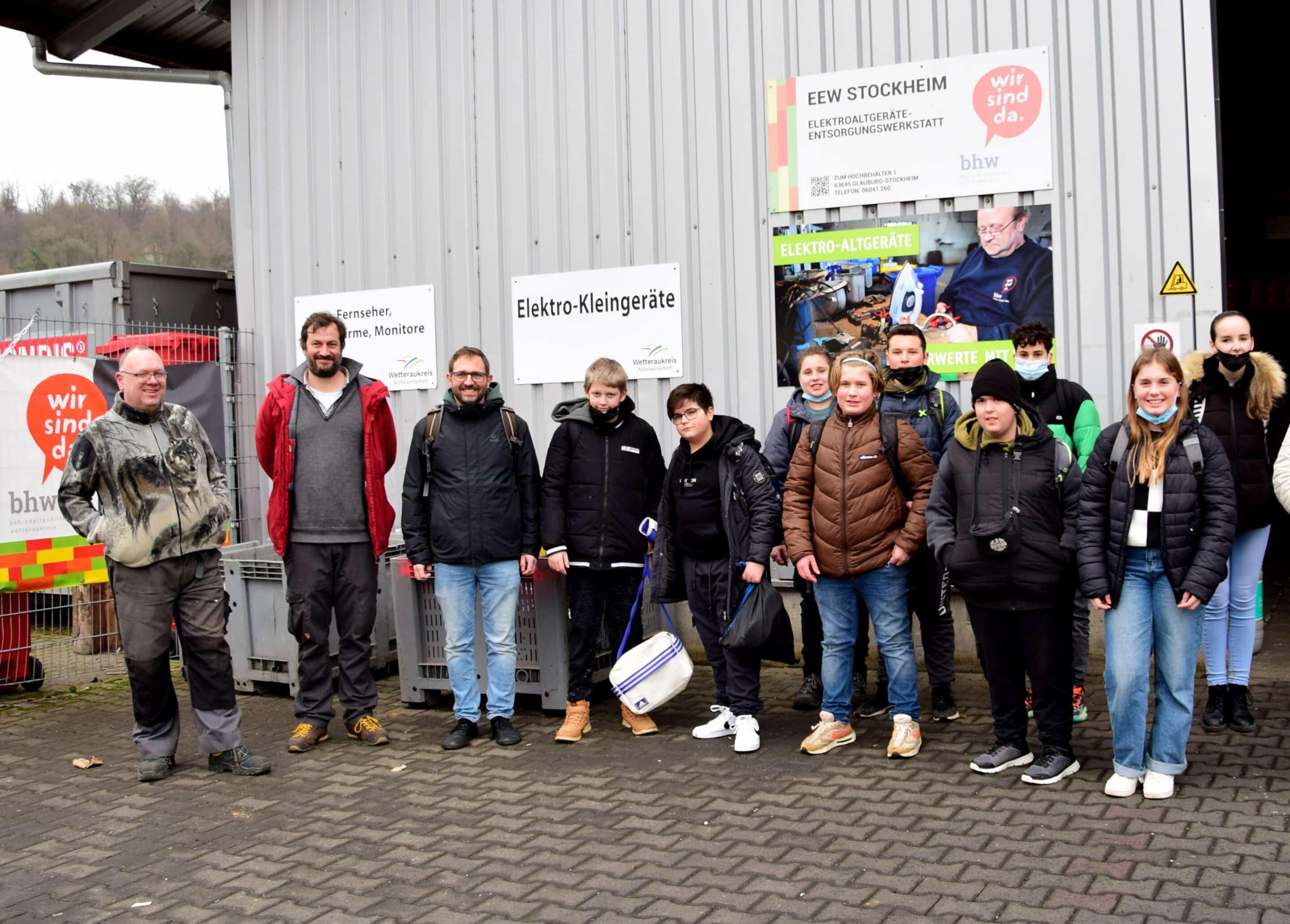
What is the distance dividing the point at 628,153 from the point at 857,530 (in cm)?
372

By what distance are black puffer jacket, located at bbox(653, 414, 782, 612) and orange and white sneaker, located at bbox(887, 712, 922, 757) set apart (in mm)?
913

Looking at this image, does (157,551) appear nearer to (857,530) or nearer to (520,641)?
(520,641)

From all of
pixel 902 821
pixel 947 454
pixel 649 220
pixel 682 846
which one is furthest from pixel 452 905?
pixel 649 220

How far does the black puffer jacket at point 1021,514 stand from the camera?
194 inches

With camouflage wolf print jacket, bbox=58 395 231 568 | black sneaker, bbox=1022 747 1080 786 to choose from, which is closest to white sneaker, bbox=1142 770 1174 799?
black sneaker, bbox=1022 747 1080 786

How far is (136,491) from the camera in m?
5.62

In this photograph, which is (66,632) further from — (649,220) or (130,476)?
(649,220)

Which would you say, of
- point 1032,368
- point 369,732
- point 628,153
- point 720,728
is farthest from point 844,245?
point 369,732

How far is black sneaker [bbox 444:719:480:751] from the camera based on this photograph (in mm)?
5973

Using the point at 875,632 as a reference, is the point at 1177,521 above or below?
above

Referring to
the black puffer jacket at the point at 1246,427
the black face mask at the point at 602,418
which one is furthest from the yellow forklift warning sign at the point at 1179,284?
the black face mask at the point at 602,418

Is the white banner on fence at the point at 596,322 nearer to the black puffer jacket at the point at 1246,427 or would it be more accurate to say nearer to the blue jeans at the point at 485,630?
the blue jeans at the point at 485,630

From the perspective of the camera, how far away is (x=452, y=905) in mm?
3982

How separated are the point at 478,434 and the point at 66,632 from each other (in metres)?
4.46
